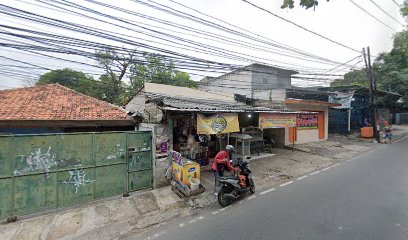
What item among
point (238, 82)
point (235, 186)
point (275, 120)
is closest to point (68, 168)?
point (235, 186)

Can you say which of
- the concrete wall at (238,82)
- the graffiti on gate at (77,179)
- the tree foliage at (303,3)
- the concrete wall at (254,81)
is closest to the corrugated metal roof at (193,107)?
the graffiti on gate at (77,179)

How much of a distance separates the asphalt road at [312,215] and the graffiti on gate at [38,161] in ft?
10.4

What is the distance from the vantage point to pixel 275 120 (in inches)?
Result: 376

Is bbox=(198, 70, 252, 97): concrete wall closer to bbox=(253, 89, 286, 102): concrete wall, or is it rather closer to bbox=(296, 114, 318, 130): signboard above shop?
bbox=(253, 89, 286, 102): concrete wall

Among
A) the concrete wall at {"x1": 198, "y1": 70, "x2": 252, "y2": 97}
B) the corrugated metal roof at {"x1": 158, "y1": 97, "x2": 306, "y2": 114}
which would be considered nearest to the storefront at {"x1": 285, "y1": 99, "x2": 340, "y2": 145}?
the corrugated metal roof at {"x1": 158, "y1": 97, "x2": 306, "y2": 114}

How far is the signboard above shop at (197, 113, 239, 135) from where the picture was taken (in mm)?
6695

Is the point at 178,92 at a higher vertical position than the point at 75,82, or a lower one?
lower

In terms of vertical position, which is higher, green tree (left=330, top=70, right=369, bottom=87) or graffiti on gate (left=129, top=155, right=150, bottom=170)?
green tree (left=330, top=70, right=369, bottom=87)

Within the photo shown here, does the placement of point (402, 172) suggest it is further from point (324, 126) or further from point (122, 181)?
point (122, 181)

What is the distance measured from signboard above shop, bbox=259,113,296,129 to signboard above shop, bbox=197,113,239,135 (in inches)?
79.6

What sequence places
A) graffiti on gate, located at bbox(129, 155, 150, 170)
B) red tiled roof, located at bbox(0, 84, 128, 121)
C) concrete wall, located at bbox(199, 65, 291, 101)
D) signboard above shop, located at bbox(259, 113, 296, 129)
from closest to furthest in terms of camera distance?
1. graffiti on gate, located at bbox(129, 155, 150, 170)
2. red tiled roof, located at bbox(0, 84, 128, 121)
3. signboard above shop, located at bbox(259, 113, 296, 129)
4. concrete wall, located at bbox(199, 65, 291, 101)

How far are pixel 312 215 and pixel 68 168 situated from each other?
6.56 m

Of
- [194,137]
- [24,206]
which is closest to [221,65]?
[194,137]

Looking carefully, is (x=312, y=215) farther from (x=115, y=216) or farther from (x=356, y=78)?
(x=356, y=78)
